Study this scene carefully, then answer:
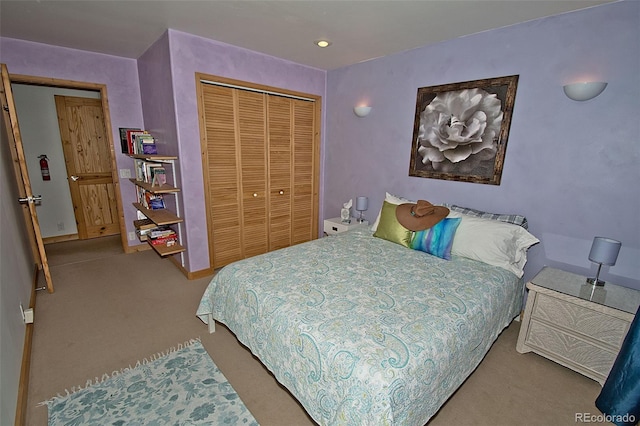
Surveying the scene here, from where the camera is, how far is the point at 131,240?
395 cm

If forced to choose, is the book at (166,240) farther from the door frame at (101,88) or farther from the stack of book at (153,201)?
the door frame at (101,88)

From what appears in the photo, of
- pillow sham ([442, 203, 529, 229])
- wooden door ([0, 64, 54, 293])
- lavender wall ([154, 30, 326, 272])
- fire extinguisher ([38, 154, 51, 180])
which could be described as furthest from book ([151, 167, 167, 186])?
pillow sham ([442, 203, 529, 229])

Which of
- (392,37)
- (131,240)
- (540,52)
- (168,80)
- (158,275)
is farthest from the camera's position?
(131,240)

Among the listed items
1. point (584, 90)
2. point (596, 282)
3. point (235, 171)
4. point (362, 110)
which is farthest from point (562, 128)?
point (235, 171)

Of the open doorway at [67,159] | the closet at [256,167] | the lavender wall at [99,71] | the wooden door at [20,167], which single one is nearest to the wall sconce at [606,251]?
the closet at [256,167]

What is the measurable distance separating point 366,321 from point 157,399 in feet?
4.45

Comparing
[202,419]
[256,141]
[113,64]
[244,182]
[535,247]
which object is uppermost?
[113,64]

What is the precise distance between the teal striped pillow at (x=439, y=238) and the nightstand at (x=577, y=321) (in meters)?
0.61

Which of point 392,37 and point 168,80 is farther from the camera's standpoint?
point 168,80

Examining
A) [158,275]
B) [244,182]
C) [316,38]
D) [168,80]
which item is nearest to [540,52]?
[316,38]

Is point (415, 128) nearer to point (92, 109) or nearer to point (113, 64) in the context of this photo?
point (113, 64)

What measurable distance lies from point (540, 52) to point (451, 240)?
5.30ft

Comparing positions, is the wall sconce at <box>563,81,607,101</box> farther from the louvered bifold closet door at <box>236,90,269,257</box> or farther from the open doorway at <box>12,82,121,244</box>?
the open doorway at <box>12,82,121,244</box>

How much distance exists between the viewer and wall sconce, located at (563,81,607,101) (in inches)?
77.3
